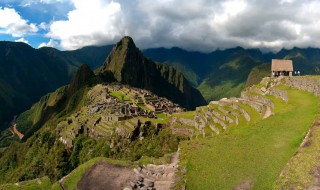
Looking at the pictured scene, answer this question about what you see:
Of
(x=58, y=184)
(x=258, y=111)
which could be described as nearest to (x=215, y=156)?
(x=58, y=184)

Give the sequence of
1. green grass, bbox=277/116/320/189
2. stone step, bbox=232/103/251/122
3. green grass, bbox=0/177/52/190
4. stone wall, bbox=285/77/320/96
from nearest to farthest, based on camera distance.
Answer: green grass, bbox=277/116/320/189 < green grass, bbox=0/177/52/190 < stone step, bbox=232/103/251/122 < stone wall, bbox=285/77/320/96

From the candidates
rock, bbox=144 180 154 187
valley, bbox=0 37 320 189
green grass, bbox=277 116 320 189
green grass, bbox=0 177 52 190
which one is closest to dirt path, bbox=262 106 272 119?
valley, bbox=0 37 320 189

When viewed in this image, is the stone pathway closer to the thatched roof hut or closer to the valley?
the valley

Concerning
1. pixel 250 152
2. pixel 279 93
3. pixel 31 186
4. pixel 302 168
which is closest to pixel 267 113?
pixel 279 93

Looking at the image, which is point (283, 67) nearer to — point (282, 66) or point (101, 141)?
point (282, 66)

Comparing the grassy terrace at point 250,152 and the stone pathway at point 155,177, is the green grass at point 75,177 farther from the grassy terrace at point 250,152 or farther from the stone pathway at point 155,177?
the grassy terrace at point 250,152

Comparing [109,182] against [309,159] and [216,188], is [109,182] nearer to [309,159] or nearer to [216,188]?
[216,188]

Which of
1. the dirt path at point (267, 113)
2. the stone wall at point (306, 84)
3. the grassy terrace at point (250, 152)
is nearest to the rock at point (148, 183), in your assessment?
the grassy terrace at point (250, 152)

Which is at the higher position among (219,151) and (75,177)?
(219,151)
